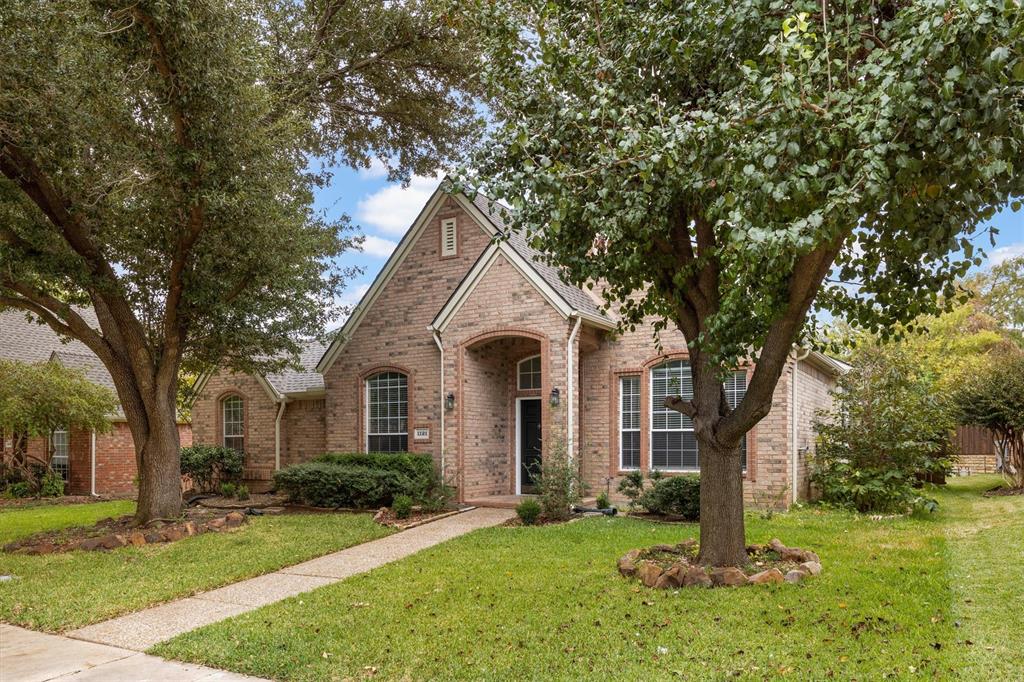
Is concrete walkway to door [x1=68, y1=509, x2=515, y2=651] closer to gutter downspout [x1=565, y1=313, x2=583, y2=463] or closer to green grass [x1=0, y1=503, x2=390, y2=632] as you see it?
green grass [x1=0, y1=503, x2=390, y2=632]

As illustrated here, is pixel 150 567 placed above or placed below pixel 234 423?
below

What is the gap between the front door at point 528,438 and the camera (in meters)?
15.8

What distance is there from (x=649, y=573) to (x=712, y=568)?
676mm

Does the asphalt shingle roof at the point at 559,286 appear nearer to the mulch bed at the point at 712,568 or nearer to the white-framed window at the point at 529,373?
the white-framed window at the point at 529,373

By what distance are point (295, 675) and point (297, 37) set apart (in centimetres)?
1245

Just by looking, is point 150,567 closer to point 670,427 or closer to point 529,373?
point 529,373

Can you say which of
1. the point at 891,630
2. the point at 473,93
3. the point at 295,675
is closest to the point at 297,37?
the point at 473,93

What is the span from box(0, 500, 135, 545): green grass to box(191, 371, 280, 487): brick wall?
2877mm

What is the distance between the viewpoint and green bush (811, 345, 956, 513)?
13.0 metres

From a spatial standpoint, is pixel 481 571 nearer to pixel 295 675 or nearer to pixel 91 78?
pixel 295 675

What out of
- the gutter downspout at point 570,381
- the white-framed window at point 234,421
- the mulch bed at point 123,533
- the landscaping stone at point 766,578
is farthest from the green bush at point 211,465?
the landscaping stone at point 766,578

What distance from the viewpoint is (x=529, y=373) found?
15.9 metres

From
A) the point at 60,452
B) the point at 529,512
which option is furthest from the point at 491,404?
the point at 60,452

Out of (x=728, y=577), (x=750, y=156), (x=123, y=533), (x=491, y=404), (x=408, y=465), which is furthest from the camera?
(x=491, y=404)
